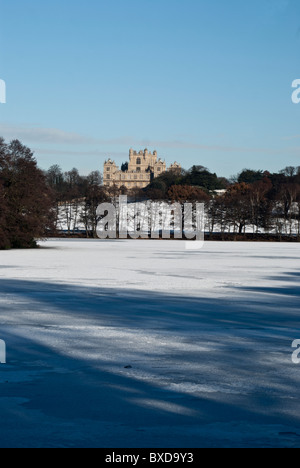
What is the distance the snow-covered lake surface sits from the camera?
5059mm

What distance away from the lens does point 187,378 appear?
677cm

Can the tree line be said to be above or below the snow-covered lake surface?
above

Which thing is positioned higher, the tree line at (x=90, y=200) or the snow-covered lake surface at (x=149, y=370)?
the tree line at (x=90, y=200)

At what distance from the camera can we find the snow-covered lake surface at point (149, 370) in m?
5.06

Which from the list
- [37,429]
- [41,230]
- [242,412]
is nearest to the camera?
[37,429]

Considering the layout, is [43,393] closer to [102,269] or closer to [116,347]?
[116,347]

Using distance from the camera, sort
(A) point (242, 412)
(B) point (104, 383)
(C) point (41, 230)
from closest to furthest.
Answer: (A) point (242, 412) < (B) point (104, 383) < (C) point (41, 230)

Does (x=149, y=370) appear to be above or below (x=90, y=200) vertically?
below

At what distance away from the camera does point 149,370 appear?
7.13 metres

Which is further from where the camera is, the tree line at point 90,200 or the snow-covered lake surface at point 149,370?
the tree line at point 90,200

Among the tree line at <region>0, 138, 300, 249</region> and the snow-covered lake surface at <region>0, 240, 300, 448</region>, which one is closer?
the snow-covered lake surface at <region>0, 240, 300, 448</region>

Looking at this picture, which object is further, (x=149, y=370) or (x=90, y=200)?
(x=90, y=200)
